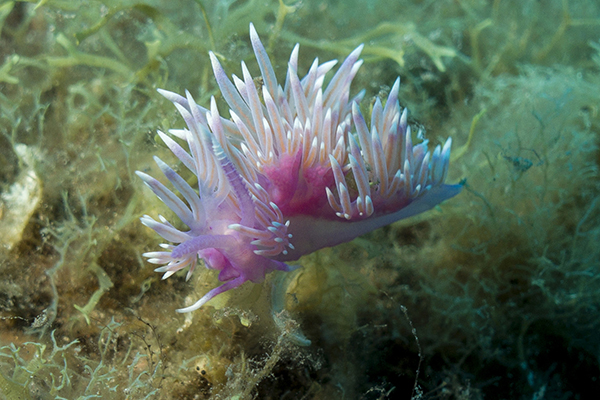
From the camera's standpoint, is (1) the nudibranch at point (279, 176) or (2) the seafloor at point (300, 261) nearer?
(1) the nudibranch at point (279, 176)

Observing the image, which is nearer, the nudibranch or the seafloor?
the nudibranch

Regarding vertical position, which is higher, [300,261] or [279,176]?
[279,176]

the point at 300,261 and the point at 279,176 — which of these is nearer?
the point at 279,176

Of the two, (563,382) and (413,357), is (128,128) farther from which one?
(563,382)
